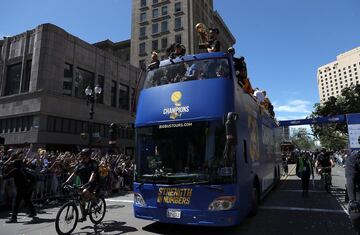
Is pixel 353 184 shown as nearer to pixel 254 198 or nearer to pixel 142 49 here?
pixel 254 198

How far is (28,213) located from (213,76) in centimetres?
747

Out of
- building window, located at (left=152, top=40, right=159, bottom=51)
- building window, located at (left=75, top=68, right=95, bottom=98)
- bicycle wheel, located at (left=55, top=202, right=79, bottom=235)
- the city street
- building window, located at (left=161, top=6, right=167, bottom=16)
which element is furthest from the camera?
building window, located at (left=161, top=6, right=167, bottom=16)

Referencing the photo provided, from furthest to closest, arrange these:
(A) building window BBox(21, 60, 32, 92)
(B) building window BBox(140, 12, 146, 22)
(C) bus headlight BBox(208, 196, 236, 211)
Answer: (B) building window BBox(140, 12, 146, 22)
(A) building window BBox(21, 60, 32, 92)
(C) bus headlight BBox(208, 196, 236, 211)

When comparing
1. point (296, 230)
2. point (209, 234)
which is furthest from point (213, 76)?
point (296, 230)

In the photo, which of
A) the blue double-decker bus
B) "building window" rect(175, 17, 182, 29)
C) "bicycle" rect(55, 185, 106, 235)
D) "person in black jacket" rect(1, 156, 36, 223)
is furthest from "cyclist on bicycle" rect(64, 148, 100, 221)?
"building window" rect(175, 17, 182, 29)

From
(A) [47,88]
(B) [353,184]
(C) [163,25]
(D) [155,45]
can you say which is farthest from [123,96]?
(B) [353,184]

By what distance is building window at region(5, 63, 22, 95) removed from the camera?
31234 mm

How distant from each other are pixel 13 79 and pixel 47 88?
5.77 meters

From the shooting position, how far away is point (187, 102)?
23.1ft

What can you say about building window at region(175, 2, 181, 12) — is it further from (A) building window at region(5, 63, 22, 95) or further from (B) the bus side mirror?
(B) the bus side mirror

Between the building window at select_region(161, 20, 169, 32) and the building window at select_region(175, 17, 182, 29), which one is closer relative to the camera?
the building window at select_region(175, 17, 182, 29)

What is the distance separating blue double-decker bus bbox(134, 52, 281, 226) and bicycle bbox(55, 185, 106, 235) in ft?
4.87

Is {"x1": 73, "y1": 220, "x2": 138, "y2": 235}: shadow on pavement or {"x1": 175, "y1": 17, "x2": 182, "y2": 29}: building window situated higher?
{"x1": 175, "y1": 17, "x2": 182, "y2": 29}: building window

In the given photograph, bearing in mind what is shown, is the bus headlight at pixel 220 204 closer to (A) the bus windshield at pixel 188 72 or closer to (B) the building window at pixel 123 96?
(A) the bus windshield at pixel 188 72
